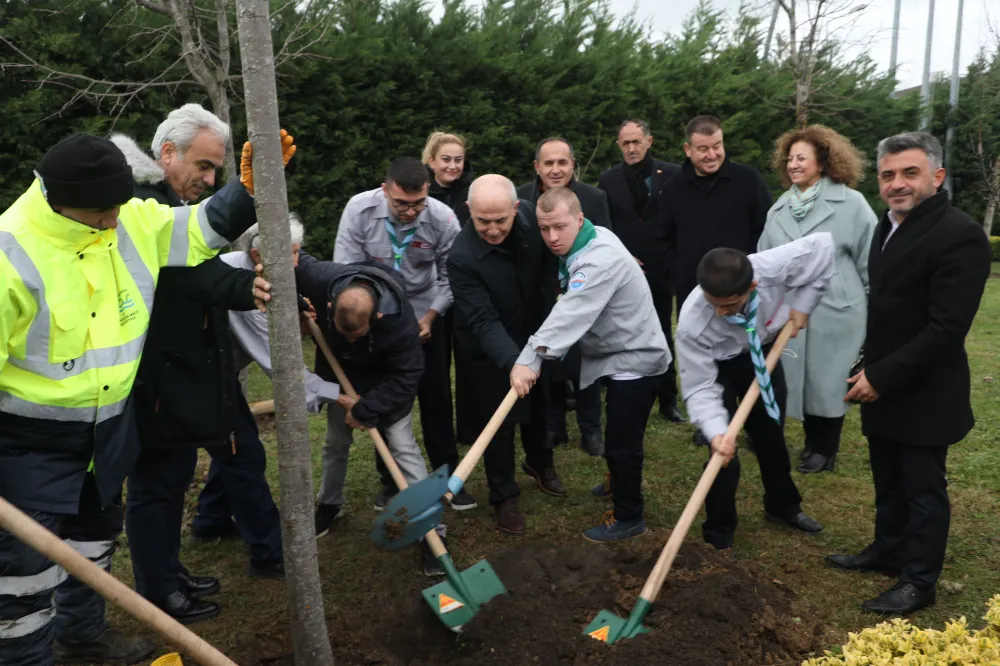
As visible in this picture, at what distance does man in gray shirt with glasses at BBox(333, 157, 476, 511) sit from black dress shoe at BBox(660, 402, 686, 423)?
196 cm

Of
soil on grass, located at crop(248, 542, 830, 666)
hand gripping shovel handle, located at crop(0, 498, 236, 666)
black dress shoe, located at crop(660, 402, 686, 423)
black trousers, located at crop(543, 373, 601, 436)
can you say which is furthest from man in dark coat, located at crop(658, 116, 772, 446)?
hand gripping shovel handle, located at crop(0, 498, 236, 666)

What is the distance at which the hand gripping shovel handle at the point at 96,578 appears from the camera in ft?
7.25

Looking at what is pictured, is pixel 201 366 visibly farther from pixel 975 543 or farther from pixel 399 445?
pixel 975 543

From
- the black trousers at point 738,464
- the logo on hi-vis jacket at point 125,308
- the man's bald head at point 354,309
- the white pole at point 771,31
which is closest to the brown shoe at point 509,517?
the black trousers at point 738,464

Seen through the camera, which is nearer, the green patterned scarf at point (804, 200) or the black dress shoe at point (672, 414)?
the green patterned scarf at point (804, 200)

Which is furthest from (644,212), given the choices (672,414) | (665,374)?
(672,414)

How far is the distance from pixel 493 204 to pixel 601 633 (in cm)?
205

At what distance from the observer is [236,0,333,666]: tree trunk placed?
98.3 inches

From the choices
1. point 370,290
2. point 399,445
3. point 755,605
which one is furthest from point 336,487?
point 755,605

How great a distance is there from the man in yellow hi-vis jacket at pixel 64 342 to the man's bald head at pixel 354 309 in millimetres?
771

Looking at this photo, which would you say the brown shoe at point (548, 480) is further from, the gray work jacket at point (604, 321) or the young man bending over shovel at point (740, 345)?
the young man bending over shovel at point (740, 345)

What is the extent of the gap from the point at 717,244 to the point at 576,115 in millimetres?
5346

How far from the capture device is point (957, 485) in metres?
4.85

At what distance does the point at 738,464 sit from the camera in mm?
4031
